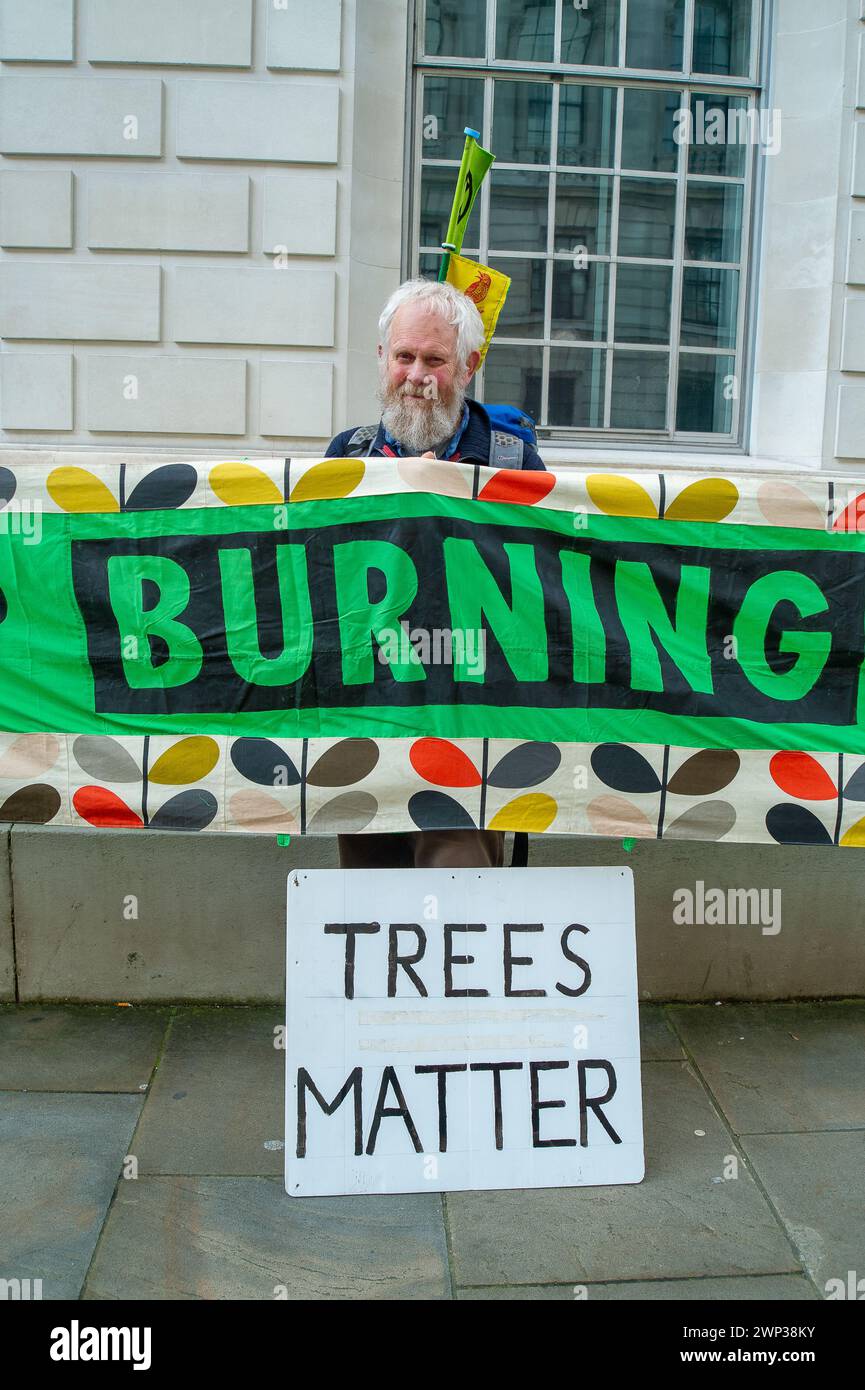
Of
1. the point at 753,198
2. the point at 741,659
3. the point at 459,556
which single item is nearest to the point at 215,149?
the point at 753,198

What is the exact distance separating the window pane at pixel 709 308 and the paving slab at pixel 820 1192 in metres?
4.12

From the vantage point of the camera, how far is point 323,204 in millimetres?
5625

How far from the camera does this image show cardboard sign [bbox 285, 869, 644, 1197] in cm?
318

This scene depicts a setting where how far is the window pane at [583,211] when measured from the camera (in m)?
6.18

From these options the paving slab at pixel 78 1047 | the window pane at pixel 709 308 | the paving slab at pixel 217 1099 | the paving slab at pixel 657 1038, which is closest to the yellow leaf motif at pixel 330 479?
the paving slab at pixel 217 1099

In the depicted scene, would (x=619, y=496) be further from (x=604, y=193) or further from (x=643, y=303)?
(x=604, y=193)

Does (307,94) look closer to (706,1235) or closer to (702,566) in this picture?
(702,566)

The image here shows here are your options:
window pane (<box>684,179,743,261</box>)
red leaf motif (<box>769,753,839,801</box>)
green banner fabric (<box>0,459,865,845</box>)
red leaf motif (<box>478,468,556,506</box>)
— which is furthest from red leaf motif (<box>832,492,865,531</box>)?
window pane (<box>684,179,743,261</box>)

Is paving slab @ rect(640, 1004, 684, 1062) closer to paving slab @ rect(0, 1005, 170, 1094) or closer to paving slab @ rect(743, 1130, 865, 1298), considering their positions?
paving slab @ rect(743, 1130, 865, 1298)

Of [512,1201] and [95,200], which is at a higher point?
[95,200]

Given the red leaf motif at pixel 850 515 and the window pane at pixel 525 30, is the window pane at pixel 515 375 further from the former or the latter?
the red leaf motif at pixel 850 515

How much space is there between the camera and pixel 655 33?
6.11m

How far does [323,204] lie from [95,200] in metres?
1.05

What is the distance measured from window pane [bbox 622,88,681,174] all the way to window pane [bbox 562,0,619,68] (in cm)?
25
